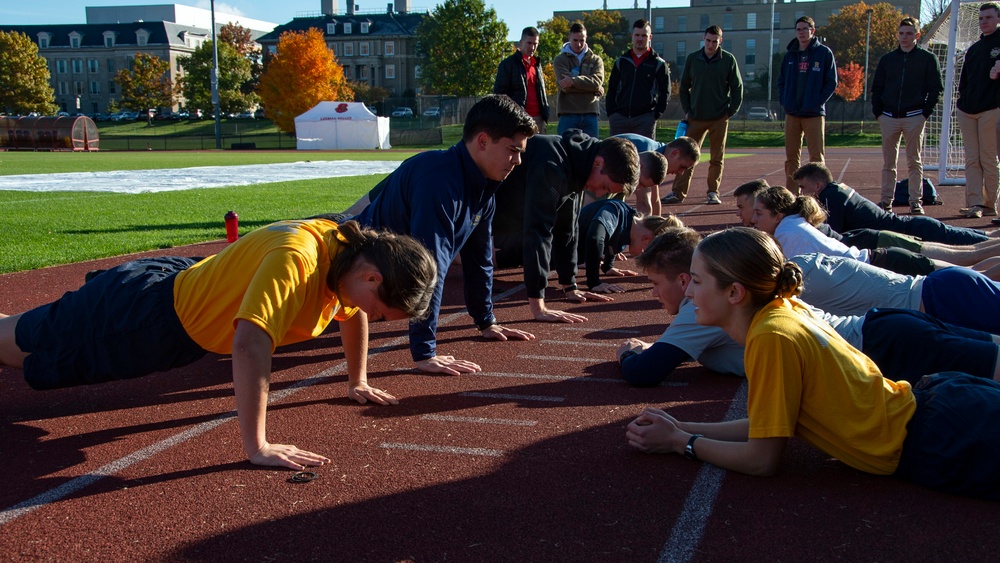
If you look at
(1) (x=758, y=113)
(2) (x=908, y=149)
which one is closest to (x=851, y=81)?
(1) (x=758, y=113)

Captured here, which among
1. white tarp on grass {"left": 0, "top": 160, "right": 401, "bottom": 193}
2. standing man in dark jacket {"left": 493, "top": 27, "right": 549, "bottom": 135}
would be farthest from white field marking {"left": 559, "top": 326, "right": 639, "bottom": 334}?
white tarp on grass {"left": 0, "top": 160, "right": 401, "bottom": 193}

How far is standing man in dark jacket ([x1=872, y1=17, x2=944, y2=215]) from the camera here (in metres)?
11.3

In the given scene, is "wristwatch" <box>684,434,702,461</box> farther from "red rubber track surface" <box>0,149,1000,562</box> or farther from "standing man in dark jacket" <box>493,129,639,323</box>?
"standing man in dark jacket" <box>493,129,639,323</box>

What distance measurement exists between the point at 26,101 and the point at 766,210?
78126 mm

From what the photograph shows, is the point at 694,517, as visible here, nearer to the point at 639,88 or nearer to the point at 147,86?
the point at 639,88

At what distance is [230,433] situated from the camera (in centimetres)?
368

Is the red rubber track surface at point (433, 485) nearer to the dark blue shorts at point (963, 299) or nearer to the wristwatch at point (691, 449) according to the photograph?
the wristwatch at point (691, 449)

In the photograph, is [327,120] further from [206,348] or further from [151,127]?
[206,348]

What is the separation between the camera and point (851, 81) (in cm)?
7369

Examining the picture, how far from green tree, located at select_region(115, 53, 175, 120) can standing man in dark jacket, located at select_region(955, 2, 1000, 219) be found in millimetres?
78677

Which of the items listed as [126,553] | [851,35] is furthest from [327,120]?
[851,35]

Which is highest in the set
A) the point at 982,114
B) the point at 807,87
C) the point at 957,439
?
the point at 807,87

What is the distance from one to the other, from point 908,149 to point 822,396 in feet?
33.5

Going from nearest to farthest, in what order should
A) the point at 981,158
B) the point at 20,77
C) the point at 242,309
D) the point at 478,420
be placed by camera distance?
the point at 242,309, the point at 478,420, the point at 981,158, the point at 20,77
